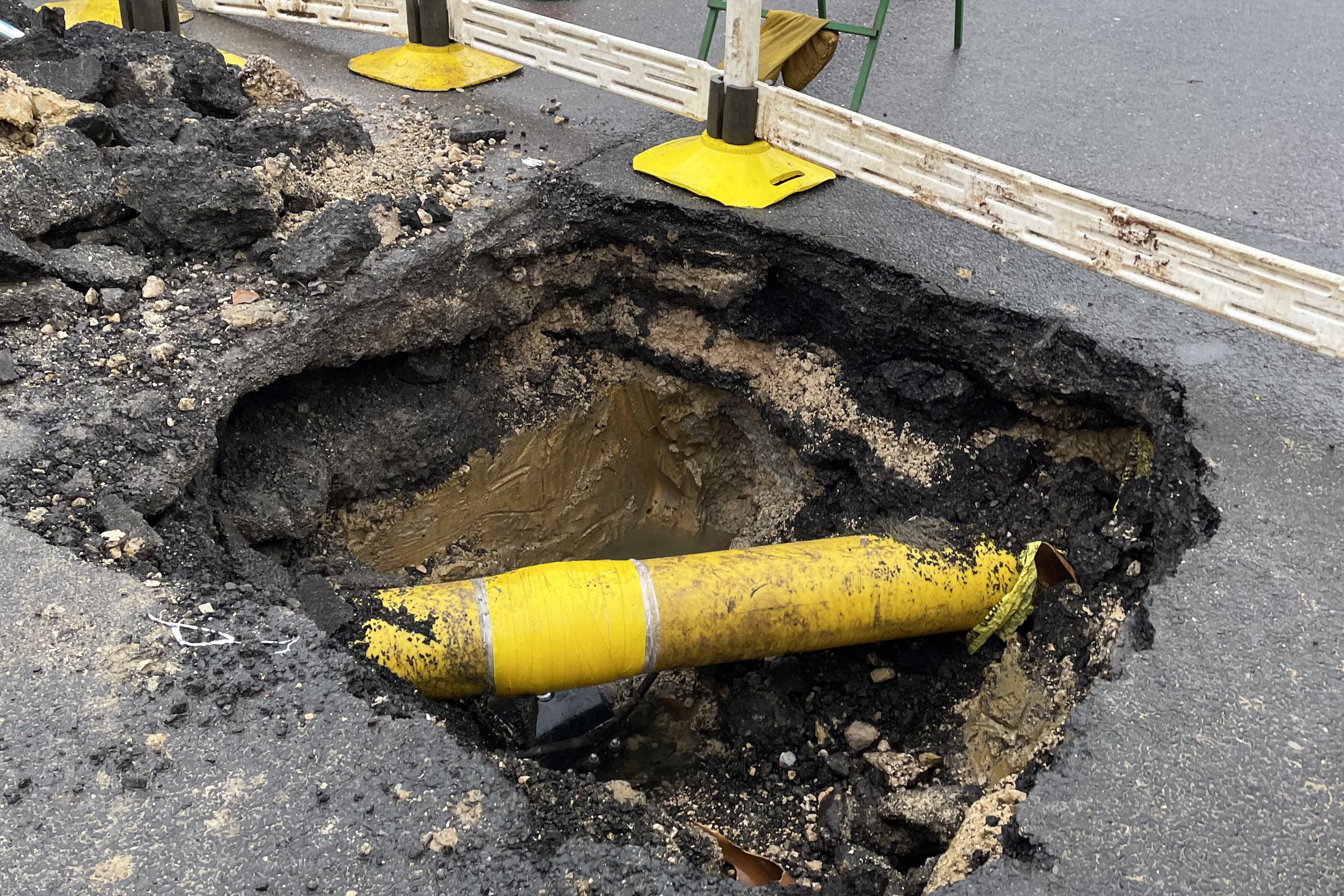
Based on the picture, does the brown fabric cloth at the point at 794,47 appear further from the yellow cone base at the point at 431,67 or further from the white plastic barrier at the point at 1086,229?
the yellow cone base at the point at 431,67

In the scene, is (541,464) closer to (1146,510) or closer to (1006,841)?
(1146,510)

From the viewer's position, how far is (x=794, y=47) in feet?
14.4

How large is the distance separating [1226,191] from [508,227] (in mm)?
2943

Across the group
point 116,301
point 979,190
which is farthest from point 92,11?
point 979,190

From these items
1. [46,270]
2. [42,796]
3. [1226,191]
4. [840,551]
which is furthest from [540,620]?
[1226,191]

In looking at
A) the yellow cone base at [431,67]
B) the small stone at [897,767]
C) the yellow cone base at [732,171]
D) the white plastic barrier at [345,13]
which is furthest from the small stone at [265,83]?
the small stone at [897,767]

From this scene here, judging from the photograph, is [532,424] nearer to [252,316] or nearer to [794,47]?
[252,316]

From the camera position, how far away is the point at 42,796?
2.03 metres

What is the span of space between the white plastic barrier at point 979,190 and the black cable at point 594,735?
1962mm

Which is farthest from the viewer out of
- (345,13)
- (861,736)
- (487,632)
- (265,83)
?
(345,13)

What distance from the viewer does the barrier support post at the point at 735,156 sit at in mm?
3906

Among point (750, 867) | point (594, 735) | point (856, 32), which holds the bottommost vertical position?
point (594, 735)

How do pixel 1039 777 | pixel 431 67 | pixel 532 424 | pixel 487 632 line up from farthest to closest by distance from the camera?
1. pixel 431 67
2. pixel 532 424
3. pixel 487 632
4. pixel 1039 777

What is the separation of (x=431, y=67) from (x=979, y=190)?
2.72 metres
